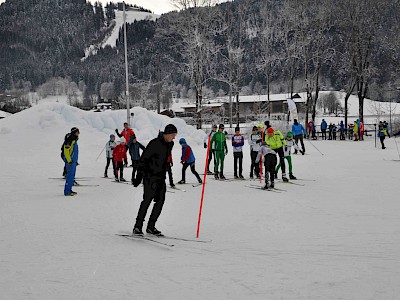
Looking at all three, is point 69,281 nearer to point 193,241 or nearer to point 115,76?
point 193,241

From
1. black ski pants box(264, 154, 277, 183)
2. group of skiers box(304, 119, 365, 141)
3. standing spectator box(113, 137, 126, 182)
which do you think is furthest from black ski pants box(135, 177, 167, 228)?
group of skiers box(304, 119, 365, 141)

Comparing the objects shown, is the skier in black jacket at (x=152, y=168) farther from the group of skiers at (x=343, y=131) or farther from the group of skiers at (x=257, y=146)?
the group of skiers at (x=343, y=131)

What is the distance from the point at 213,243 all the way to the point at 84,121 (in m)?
22.2

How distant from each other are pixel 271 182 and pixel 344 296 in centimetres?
707

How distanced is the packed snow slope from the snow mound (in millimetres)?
12469

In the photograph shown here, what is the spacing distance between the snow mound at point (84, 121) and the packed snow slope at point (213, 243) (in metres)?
12.5

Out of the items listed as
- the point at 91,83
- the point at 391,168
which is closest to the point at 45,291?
the point at 391,168

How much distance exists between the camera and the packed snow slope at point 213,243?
4.03m

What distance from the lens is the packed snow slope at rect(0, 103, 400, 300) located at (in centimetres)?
403

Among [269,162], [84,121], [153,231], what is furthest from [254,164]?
[84,121]

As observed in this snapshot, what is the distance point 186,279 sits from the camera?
13.9ft

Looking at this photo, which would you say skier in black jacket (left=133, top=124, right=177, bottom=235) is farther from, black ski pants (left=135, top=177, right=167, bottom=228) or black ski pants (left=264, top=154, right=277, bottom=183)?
black ski pants (left=264, top=154, right=277, bottom=183)

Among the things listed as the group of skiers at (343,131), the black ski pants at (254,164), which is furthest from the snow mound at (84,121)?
the black ski pants at (254,164)

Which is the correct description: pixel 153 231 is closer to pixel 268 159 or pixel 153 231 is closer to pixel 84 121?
pixel 268 159
